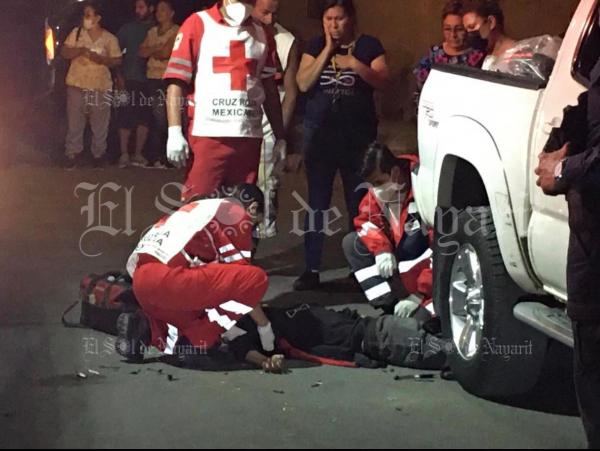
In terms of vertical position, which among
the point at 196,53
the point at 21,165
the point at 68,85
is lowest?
the point at 21,165

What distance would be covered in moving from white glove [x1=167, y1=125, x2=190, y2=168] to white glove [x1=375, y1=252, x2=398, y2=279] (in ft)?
3.95

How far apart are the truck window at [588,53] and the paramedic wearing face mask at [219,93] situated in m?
2.61

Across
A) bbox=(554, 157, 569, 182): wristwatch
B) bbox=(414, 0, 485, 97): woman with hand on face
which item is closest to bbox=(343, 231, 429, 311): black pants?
bbox=(414, 0, 485, 97): woman with hand on face

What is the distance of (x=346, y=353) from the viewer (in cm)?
623

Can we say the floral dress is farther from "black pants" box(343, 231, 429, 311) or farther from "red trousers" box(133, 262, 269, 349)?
"red trousers" box(133, 262, 269, 349)

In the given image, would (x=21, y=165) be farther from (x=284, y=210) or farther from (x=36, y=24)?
(x=284, y=210)

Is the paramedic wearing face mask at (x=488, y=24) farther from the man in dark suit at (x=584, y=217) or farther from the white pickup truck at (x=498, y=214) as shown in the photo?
the man in dark suit at (x=584, y=217)

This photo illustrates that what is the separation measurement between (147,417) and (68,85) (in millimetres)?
9152

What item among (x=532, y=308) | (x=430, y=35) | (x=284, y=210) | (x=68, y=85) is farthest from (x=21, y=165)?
(x=532, y=308)

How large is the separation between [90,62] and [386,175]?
742cm

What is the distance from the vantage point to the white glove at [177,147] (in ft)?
23.0

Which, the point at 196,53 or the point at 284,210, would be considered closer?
the point at 196,53

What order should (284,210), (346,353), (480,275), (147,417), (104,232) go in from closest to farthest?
(147,417) → (480,275) → (346,353) → (104,232) → (284,210)

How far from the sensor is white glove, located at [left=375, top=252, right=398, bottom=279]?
22.4 feet
